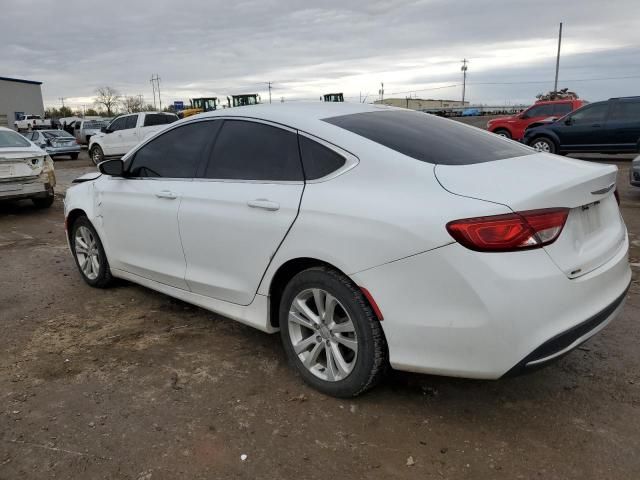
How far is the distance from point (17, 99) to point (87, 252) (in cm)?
7859

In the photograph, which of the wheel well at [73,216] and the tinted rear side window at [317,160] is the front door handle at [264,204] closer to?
the tinted rear side window at [317,160]

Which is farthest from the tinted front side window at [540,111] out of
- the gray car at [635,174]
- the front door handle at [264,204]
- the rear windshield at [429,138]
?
the front door handle at [264,204]

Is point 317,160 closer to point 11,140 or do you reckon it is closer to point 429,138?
point 429,138

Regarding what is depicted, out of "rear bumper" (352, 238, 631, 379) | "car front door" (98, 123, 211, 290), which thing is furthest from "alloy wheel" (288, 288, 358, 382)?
"car front door" (98, 123, 211, 290)

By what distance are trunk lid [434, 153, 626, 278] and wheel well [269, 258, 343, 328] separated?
0.86 meters

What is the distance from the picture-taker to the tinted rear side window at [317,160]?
3.02m

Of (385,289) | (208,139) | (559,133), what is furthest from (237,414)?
(559,133)

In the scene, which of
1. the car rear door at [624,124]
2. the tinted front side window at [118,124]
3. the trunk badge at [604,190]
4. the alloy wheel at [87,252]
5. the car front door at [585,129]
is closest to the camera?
the trunk badge at [604,190]

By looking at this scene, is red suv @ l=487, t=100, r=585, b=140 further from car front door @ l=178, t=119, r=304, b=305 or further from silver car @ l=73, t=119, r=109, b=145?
silver car @ l=73, t=119, r=109, b=145

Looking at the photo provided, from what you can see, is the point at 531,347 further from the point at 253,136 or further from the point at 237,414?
the point at 253,136

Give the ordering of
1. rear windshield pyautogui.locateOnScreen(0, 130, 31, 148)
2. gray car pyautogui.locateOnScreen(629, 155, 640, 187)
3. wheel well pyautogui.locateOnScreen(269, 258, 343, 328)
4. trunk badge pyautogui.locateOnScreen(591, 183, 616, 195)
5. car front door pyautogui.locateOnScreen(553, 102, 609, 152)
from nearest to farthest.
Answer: trunk badge pyautogui.locateOnScreen(591, 183, 616, 195)
wheel well pyautogui.locateOnScreen(269, 258, 343, 328)
gray car pyautogui.locateOnScreen(629, 155, 640, 187)
rear windshield pyautogui.locateOnScreen(0, 130, 31, 148)
car front door pyautogui.locateOnScreen(553, 102, 609, 152)

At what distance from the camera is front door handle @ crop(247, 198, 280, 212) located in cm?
314

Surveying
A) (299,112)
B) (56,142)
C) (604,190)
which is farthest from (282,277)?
(56,142)

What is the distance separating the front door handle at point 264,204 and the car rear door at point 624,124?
44.4ft
